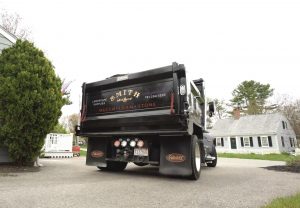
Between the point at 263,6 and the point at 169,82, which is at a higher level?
Result: the point at 263,6

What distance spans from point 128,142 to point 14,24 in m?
22.5

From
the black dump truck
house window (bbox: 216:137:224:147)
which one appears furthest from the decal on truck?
house window (bbox: 216:137:224:147)

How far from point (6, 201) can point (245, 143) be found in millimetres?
32781

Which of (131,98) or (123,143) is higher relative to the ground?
(131,98)

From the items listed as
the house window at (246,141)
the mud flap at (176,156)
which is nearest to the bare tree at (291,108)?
the house window at (246,141)

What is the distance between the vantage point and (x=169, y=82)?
16.7 ft

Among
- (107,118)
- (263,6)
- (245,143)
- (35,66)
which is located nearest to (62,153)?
(35,66)

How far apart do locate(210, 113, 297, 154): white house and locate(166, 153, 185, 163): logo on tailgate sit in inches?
1108

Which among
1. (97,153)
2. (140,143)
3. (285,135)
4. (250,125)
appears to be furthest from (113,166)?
(285,135)

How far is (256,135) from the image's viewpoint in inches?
1185

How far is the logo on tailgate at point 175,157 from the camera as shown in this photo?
4.85 m

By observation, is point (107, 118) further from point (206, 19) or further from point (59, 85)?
point (206, 19)

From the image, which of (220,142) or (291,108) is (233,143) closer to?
(220,142)

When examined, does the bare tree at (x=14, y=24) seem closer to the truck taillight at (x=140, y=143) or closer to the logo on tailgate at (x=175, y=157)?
the truck taillight at (x=140, y=143)
